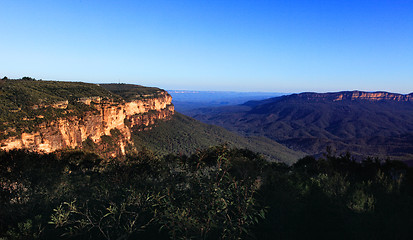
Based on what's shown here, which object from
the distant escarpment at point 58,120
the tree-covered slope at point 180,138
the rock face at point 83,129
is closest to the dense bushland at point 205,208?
the distant escarpment at point 58,120

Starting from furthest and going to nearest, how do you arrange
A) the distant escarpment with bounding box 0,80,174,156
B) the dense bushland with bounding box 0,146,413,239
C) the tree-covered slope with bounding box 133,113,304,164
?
1. the tree-covered slope with bounding box 133,113,304,164
2. the distant escarpment with bounding box 0,80,174,156
3. the dense bushland with bounding box 0,146,413,239

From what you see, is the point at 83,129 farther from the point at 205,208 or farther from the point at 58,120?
the point at 205,208

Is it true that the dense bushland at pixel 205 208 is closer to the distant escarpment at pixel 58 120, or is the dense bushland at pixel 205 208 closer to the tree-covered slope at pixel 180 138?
the distant escarpment at pixel 58 120

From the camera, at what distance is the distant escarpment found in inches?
1560

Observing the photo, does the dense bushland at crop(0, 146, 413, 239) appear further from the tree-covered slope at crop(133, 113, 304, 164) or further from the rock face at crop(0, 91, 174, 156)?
the tree-covered slope at crop(133, 113, 304, 164)

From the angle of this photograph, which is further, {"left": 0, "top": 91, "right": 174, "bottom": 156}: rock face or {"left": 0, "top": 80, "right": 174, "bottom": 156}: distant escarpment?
{"left": 0, "top": 91, "right": 174, "bottom": 156}: rock face

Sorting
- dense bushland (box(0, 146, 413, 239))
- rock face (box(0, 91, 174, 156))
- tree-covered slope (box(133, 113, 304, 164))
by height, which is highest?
dense bushland (box(0, 146, 413, 239))

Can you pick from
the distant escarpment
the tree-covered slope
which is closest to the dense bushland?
the distant escarpment

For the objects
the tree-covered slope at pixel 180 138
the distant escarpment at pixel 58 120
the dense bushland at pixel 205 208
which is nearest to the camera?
the dense bushland at pixel 205 208

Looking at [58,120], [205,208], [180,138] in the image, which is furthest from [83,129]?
[180,138]

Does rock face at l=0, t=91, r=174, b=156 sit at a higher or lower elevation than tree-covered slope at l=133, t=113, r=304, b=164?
higher

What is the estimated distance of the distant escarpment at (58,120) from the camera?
1560 inches

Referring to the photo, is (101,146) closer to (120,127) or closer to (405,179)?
(120,127)

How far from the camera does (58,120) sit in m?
47.9
